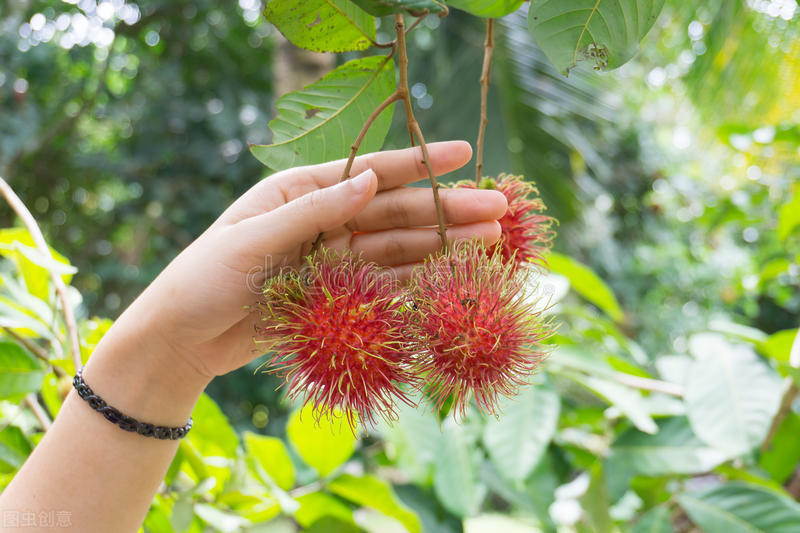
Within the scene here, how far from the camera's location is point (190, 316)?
62 centimetres

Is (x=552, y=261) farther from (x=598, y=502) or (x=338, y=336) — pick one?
(x=338, y=336)

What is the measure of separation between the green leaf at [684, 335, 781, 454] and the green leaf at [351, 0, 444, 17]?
0.77 m

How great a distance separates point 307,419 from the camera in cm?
94

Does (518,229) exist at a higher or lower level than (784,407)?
higher

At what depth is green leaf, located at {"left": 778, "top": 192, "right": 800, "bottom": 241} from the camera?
43.0 inches

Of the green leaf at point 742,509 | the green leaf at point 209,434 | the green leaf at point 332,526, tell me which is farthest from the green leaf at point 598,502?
the green leaf at point 209,434

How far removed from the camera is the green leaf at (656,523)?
0.92 meters

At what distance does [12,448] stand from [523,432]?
0.76 meters

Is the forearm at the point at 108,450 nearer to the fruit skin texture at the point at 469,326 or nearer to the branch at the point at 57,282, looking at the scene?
the branch at the point at 57,282

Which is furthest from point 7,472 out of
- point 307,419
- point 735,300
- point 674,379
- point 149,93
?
point 735,300

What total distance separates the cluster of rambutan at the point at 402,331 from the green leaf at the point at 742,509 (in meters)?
0.56

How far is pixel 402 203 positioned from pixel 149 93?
2413 millimetres

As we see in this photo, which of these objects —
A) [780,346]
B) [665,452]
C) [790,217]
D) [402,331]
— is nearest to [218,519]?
[402,331]

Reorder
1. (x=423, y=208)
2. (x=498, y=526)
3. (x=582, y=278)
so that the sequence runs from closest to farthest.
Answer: (x=423, y=208) → (x=582, y=278) → (x=498, y=526)
